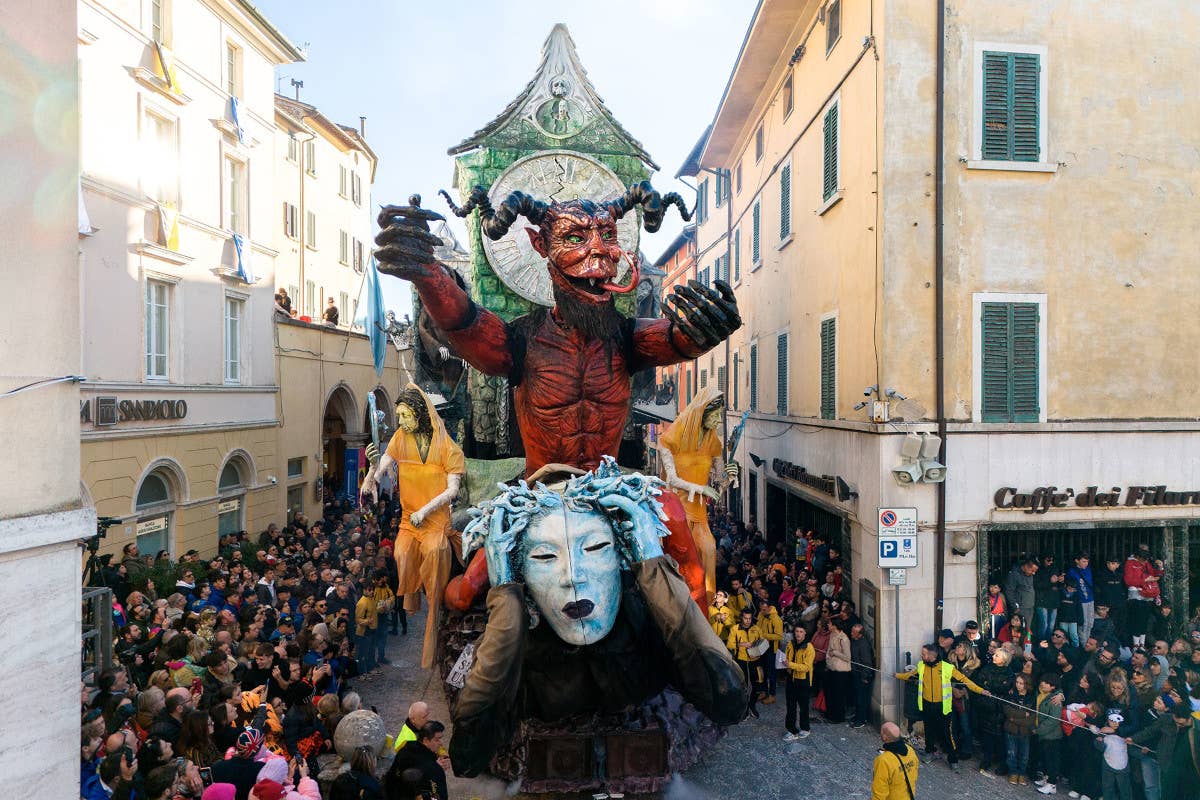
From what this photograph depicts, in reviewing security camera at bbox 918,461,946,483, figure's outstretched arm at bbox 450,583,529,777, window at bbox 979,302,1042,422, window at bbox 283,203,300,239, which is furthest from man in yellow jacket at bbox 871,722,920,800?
window at bbox 283,203,300,239

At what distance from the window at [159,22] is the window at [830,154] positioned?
13717 mm

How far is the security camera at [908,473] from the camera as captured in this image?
10.9 m

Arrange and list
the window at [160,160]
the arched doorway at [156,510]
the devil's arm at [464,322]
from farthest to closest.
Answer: the window at [160,160]
the arched doorway at [156,510]
the devil's arm at [464,322]

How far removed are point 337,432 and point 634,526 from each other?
28.3 metres

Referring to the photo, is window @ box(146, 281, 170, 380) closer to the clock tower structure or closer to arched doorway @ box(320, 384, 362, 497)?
the clock tower structure

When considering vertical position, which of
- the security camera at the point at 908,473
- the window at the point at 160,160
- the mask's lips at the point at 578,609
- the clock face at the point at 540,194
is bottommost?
the mask's lips at the point at 578,609

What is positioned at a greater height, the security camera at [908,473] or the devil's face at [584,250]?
the devil's face at [584,250]

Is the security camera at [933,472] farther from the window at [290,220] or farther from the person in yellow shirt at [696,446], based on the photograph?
the window at [290,220]

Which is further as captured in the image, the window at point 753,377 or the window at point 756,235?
the window at point 753,377

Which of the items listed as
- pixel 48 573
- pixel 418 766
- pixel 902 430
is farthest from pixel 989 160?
pixel 48 573

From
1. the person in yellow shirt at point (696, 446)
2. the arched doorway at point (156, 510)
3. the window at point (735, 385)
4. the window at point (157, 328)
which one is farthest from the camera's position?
the window at point (735, 385)

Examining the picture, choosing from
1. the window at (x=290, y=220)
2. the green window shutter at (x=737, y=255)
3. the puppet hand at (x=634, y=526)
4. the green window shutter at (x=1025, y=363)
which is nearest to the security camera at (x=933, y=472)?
the green window shutter at (x=1025, y=363)

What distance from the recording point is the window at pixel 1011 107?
1123 cm

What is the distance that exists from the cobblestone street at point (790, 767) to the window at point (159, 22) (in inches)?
567
